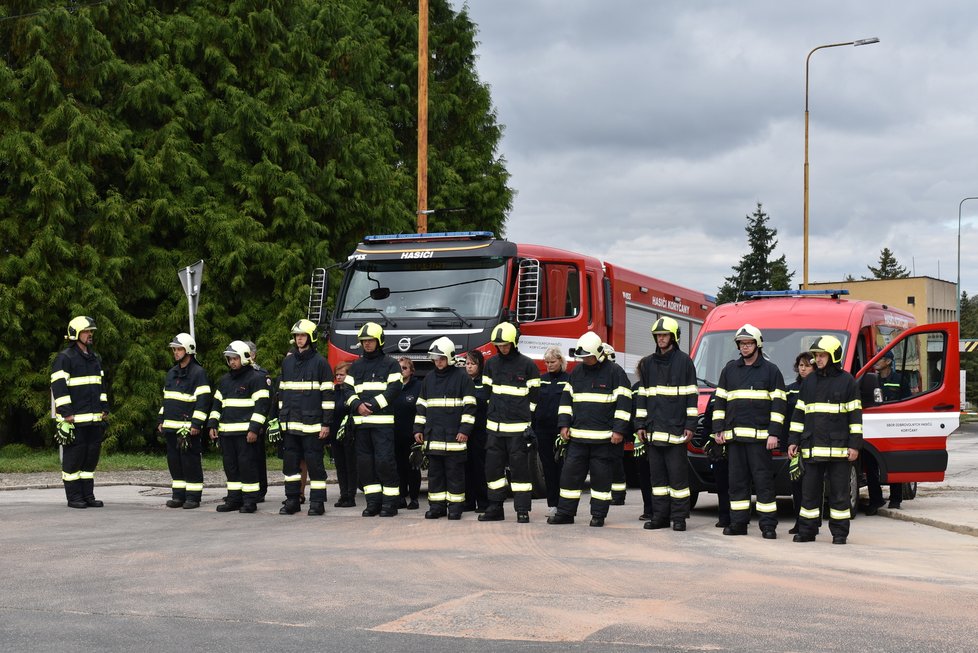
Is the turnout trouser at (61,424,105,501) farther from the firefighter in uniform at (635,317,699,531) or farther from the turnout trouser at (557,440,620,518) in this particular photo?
the firefighter in uniform at (635,317,699,531)

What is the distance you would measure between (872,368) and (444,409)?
476 cm

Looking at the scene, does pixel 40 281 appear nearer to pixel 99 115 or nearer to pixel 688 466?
pixel 99 115

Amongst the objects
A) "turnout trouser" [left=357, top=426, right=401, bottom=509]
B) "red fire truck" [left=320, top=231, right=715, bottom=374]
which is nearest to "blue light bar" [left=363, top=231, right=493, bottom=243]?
"red fire truck" [left=320, top=231, right=715, bottom=374]

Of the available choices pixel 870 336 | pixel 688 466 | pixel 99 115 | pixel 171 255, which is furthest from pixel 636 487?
pixel 99 115

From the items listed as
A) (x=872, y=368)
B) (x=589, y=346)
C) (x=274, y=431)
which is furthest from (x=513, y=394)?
(x=872, y=368)

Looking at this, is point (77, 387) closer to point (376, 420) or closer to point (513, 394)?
point (376, 420)

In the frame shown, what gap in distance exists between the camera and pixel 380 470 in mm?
13414

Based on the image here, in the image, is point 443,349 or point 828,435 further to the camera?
point 443,349

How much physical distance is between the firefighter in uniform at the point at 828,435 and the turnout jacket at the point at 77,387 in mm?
7579

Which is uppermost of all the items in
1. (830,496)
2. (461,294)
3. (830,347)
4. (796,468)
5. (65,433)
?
(461,294)

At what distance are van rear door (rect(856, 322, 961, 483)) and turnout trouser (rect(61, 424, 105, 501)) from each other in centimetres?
848

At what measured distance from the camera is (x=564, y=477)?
12.6 metres

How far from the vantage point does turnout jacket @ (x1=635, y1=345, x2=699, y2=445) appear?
40.2ft

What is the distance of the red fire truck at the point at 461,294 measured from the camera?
48.4ft
